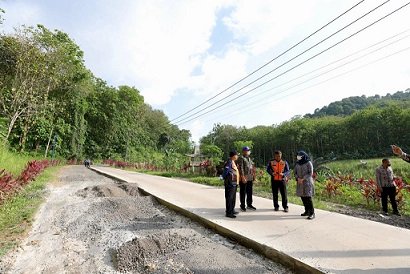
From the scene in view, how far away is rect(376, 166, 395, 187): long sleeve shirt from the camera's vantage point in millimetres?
8834

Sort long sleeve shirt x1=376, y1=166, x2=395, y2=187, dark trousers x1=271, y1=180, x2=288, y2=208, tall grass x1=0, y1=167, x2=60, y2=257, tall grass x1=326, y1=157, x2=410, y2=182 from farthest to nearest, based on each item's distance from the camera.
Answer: tall grass x1=326, y1=157, x2=410, y2=182
long sleeve shirt x1=376, y1=166, x2=395, y2=187
dark trousers x1=271, y1=180, x2=288, y2=208
tall grass x1=0, y1=167, x2=60, y2=257

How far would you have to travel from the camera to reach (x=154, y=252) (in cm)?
488

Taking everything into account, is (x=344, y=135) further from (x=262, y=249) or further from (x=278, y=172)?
(x=262, y=249)

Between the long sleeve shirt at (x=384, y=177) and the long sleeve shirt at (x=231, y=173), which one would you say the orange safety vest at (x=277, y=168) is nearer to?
the long sleeve shirt at (x=231, y=173)

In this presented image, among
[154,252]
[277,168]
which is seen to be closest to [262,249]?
[154,252]

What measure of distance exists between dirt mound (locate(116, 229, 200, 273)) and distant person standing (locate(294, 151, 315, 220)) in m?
2.73

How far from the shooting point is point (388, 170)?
355 inches

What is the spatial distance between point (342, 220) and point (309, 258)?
2792mm

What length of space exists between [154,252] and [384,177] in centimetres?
747

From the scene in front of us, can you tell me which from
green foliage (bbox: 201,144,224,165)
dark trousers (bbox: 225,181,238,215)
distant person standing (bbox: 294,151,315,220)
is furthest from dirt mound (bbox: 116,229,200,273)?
green foliage (bbox: 201,144,224,165)

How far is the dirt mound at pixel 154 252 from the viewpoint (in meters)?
4.43

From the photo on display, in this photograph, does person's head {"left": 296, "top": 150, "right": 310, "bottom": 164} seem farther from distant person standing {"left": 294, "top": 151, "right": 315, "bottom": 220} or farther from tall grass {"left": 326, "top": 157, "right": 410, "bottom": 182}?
tall grass {"left": 326, "top": 157, "right": 410, "bottom": 182}

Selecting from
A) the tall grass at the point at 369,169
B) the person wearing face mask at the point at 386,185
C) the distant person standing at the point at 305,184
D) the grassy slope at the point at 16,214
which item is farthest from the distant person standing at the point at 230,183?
the tall grass at the point at 369,169

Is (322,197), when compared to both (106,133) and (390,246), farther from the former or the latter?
(106,133)
